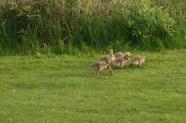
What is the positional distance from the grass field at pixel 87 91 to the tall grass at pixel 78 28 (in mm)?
565

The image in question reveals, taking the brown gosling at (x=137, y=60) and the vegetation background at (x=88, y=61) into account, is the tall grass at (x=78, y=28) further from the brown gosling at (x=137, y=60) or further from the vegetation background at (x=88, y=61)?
the brown gosling at (x=137, y=60)

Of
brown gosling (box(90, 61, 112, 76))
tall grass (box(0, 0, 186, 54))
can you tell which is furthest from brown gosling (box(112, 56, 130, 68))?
tall grass (box(0, 0, 186, 54))

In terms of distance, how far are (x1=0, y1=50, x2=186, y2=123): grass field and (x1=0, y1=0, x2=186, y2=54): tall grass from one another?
565mm

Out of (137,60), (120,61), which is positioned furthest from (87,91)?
(137,60)

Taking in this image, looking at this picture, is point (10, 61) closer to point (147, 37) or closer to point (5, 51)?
point (5, 51)

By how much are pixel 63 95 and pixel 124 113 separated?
153 centimetres

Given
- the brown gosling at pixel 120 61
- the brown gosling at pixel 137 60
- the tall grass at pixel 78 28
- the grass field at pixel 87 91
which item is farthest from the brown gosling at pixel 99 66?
the tall grass at pixel 78 28

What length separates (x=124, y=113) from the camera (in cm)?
891

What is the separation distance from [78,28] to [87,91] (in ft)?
12.5

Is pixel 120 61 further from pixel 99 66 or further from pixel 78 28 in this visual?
pixel 78 28

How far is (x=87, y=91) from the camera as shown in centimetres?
1015

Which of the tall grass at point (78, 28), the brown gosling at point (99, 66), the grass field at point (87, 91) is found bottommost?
the grass field at point (87, 91)

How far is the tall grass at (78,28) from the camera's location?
44.1 ft

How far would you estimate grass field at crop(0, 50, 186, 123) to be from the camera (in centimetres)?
880
